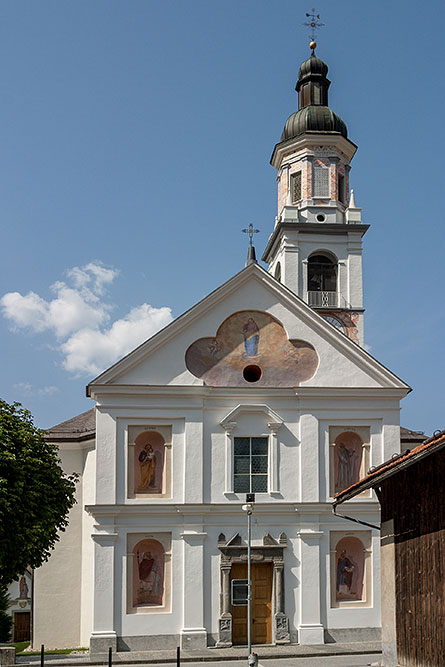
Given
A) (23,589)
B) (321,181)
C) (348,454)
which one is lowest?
(23,589)

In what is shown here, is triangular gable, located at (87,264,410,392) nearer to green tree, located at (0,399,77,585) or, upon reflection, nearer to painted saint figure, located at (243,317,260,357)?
painted saint figure, located at (243,317,260,357)

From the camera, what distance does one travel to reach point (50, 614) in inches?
1253

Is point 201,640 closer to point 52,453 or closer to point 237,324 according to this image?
point 52,453

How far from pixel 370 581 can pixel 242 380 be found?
762 cm

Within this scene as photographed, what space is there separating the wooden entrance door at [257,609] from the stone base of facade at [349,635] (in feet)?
6.20

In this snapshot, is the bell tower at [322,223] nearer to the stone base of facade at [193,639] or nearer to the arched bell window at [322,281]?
the arched bell window at [322,281]

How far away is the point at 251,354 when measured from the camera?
29.7 meters

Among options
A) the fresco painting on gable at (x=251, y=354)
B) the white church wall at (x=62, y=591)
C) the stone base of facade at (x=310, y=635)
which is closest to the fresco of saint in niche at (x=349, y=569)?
the stone base of facade at (x=310, y=635)

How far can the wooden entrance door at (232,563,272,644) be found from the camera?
28.0 m

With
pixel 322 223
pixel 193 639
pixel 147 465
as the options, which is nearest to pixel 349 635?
pixel 193 639

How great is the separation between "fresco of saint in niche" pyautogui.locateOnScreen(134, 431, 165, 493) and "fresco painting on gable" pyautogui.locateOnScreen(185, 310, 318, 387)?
253 cm

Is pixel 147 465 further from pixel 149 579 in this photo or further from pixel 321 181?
pixel 321 181

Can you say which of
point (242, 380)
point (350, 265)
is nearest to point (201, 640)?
point (242, 380)

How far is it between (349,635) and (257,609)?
3.00 metres
